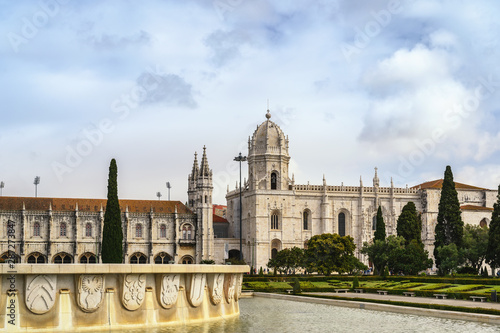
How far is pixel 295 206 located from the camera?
277ft

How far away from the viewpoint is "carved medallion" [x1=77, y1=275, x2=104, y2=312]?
20062mm

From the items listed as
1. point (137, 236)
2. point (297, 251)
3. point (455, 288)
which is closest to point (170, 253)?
point (137, 236)

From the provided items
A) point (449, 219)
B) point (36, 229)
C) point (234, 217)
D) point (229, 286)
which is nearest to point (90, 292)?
point (229, 286)

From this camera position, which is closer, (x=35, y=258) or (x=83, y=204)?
(x=35, y=258)

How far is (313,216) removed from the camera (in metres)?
85.7

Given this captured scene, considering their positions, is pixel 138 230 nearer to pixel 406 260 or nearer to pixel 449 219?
pixel 406 260

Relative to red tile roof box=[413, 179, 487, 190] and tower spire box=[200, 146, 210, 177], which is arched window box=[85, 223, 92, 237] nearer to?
tower spire box=[200, 146, 210, 177]

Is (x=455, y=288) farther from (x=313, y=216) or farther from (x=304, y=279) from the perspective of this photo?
(x=313, y=216)

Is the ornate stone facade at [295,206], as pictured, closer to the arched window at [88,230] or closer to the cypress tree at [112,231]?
the arched window at [88,230]

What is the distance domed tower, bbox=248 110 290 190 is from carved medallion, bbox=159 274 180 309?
199 ft

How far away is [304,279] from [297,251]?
13611mm

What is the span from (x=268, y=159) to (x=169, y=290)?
62317 mm

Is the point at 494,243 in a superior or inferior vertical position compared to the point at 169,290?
superior

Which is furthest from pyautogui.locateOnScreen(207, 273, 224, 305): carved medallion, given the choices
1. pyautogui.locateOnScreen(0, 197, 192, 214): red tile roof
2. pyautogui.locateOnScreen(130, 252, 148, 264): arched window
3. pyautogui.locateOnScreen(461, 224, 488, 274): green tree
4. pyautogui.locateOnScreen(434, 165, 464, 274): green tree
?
pyautogui.locateOnScreen(0, 197, 192, 214): red tile roof
